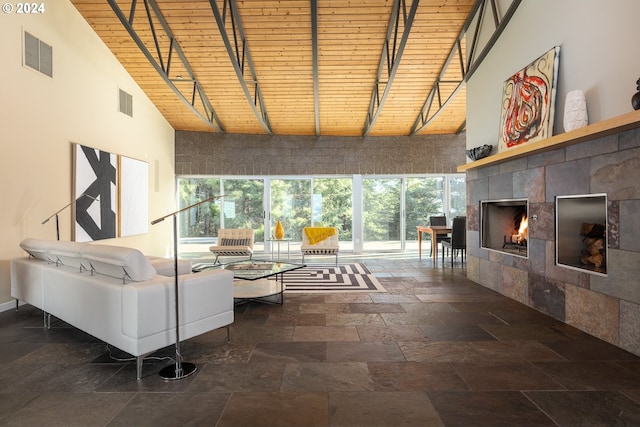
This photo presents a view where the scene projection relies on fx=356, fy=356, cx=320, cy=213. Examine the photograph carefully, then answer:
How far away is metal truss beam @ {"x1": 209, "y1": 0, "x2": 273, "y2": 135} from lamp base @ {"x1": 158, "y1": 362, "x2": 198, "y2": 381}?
414 cm

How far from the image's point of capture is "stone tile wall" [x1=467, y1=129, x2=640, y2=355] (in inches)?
105

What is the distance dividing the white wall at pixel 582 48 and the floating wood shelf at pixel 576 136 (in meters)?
0.21

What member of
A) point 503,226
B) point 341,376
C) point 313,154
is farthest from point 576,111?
point 313,154

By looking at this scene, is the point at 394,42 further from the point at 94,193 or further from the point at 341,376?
the point at 94,193

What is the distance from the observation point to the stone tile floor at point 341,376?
75.4 inches

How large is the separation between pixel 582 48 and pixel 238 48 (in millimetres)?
4710

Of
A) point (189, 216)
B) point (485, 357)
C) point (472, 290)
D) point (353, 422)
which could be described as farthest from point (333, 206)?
point (353, 422)

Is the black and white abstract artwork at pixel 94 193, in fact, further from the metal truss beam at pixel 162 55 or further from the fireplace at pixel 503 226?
the fireplace at pixel 503 226

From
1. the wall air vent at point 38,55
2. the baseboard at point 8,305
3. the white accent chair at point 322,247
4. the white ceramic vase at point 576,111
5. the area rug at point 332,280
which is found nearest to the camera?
the white ceramic vase at point 576,111

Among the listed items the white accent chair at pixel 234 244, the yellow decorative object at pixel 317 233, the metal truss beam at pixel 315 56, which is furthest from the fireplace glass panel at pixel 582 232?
the white accent chair at pixel 234 244

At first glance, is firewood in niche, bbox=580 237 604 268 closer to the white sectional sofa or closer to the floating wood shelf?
the floating wood shelf

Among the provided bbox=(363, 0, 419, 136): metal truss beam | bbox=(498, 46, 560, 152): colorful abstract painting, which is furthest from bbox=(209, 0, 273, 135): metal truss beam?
bbox=(498, 46, 560, 152): colorful abstract painting

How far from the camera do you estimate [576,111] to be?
3062mm

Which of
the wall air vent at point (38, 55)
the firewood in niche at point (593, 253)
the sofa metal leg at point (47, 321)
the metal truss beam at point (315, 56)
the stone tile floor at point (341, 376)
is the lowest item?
the stone tile floor at point (341, 376)
